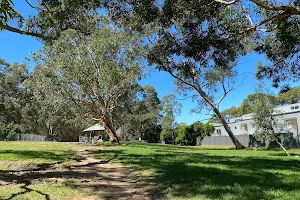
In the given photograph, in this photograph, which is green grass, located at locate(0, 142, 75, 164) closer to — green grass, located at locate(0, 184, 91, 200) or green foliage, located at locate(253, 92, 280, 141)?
green grass, located at locate(0, 184, 91, 200)

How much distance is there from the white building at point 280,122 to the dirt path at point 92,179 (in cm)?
1409

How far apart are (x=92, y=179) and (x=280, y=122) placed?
79.3ft

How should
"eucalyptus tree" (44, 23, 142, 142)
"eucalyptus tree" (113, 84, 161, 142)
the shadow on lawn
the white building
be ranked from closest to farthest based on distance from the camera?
the shadow on lawn → "eucalyptus tree" (44, 23, 142, 142) → the white building → "eucalyptus tree" (113, 84, 161, 142)

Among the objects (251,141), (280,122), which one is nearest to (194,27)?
(280,122)

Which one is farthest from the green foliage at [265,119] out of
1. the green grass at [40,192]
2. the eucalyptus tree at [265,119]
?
the green grass at [40,192]

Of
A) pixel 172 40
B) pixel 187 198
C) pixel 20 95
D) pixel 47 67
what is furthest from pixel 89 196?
pixel 20 95

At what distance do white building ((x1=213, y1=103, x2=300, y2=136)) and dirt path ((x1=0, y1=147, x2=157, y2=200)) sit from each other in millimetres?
14087

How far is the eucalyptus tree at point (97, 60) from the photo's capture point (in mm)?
22156

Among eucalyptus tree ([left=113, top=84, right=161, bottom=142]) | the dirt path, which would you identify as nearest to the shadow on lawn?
the dirt path

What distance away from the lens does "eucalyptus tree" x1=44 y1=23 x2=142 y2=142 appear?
22.2 metres

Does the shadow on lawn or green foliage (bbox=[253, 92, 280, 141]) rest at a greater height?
green foliage (bbox=[253, 92, 280, 141])

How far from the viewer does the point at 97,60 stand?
22.9 m

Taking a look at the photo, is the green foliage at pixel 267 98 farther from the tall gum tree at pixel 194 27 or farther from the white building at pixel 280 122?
the tall gum tree at pixel 194 27

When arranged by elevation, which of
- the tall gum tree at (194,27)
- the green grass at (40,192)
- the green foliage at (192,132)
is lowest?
the green grass at (40,192)
